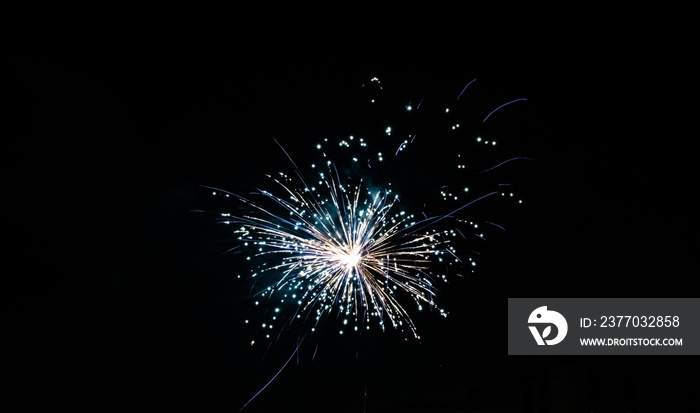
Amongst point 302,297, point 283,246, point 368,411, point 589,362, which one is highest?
point 283,246

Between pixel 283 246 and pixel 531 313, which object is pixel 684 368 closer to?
pixel 531 313

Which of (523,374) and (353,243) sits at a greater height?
(353,243)

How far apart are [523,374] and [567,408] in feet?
3.18

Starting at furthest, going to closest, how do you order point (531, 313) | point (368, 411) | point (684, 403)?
point (368, 411), point (531, 313), point (684, 403)

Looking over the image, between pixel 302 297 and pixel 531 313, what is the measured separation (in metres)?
4.06

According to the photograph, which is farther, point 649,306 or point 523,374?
point 523,374

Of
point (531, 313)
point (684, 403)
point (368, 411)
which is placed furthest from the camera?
point (368, 411)

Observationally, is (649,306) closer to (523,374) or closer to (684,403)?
(684,403)

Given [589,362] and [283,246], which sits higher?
[283,246]

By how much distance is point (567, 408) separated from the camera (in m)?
10.7

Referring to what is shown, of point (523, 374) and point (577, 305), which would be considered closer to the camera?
point (577, 305)

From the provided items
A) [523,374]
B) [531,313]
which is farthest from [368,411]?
[531,313]

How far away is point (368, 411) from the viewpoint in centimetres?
1684

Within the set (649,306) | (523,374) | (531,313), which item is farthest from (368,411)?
(649,306)
